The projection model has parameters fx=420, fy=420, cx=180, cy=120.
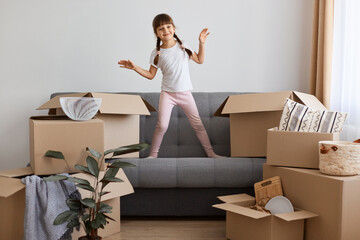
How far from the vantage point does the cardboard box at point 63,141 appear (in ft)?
6.13

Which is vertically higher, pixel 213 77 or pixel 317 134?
pixel 213 77

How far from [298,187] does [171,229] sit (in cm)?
71

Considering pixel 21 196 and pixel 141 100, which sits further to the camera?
pixel 141 100

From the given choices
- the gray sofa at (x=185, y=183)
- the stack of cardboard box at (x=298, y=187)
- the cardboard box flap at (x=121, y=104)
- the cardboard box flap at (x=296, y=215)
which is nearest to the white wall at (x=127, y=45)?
the cardboard box flap at (x=121, y=104)

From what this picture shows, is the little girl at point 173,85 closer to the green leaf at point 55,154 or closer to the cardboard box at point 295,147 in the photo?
the cardboard box at point 295,147

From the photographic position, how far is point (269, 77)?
3328mm

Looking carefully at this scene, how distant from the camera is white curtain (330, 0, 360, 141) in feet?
8.42

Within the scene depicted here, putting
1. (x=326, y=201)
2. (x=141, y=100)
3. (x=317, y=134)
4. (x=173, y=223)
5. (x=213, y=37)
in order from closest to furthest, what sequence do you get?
(x=326, y=201)
(x=317, y=134)
(x=173, y=223)
(x=141, y=100)
(x=213, y=37)

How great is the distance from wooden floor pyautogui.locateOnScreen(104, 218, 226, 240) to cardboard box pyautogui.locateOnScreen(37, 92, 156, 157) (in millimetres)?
431

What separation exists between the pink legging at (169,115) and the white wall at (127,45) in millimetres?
596

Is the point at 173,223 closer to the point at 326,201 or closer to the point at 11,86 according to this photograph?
the point at 326,201

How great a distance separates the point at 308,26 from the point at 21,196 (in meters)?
2.48

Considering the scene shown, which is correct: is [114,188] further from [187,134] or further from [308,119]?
[308,119]

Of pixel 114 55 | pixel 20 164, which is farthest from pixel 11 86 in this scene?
pixel 114 55
